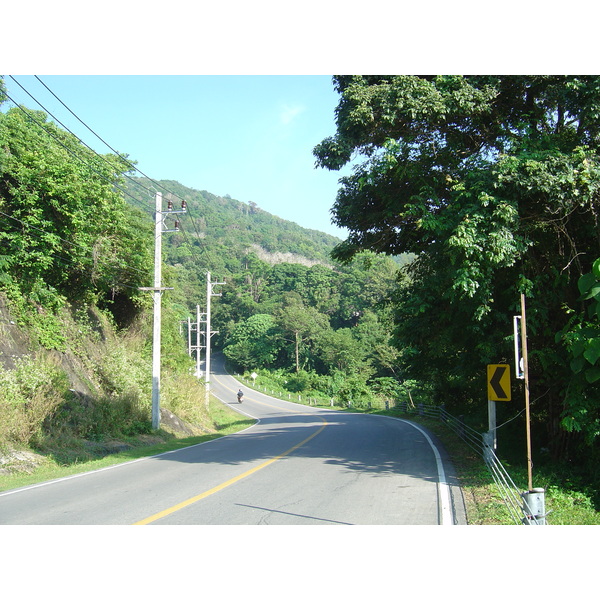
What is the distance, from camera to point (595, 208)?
10.1 meters

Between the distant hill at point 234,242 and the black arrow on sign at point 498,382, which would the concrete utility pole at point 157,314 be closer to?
the black arrow on sign at point 498,382

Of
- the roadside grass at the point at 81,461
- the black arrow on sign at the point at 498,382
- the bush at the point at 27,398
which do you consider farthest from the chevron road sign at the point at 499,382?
the bush at the point at 27,398

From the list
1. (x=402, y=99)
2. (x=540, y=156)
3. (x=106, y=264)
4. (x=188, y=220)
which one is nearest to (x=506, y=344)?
(x=540, y=156)

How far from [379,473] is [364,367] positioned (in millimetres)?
58834

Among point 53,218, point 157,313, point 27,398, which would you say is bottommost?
point 27,398

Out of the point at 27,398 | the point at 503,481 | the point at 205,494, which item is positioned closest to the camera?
the point at 205,494

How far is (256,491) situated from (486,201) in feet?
20.9

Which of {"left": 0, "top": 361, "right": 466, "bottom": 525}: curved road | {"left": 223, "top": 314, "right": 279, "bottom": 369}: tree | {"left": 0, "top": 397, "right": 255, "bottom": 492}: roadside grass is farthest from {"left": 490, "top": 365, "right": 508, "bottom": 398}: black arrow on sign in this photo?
{"left": 223, "top": 314, "right": 279, "bottom": 369}: tree

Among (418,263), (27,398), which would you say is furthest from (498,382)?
(27,398)

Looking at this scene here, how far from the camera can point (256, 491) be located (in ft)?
29.7

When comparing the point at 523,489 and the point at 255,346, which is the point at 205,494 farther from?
the point at 255,346

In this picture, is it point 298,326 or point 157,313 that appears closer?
point 157,313

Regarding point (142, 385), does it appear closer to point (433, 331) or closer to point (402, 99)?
point (433, 331)

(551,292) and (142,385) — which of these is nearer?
(551,292)
